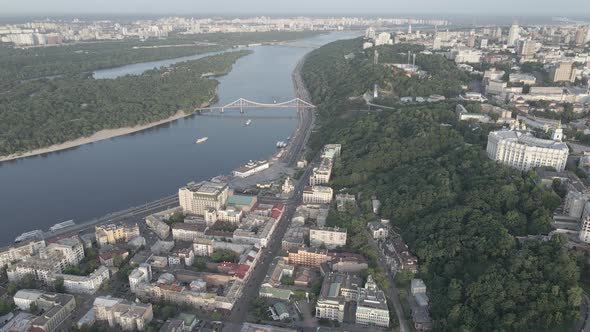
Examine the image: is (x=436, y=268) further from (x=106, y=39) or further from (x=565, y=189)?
(x=106, y=39)

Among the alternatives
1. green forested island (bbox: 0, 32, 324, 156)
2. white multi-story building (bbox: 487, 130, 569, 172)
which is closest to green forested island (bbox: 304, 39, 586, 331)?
white multi-story building (bbox: 487, 130, 569, 172)

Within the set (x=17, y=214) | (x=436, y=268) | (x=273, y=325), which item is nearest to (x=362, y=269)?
(x=436, y=268)

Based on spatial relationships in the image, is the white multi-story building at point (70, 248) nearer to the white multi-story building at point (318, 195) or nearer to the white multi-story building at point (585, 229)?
the white multi-story building at point (318, 195)

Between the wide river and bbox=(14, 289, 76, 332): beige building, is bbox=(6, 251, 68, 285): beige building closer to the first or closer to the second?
bbox=(14, 289, 76, 332): beige building

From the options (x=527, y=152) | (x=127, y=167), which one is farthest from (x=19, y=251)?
(x=527, y=152)

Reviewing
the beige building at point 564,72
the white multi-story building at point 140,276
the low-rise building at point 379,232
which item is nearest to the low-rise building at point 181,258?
the white multi-story building at point 140,276

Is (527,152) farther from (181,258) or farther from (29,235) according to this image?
(29,235)

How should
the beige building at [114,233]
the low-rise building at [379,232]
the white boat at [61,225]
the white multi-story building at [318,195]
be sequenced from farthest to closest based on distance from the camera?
the white multi-story building at [318,195]
the white boat at [61,225]
the low-rise building at [379,232]
the beige building at [114,233]

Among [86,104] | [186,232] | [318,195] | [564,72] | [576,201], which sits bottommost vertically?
[186,232]
